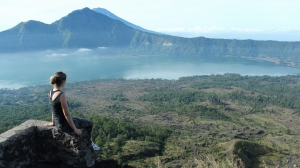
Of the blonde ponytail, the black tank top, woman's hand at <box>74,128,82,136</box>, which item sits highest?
the blonde ponytail

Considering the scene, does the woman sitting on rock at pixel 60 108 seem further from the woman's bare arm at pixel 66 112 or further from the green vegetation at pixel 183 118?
the green vegetation at pixel 183 118

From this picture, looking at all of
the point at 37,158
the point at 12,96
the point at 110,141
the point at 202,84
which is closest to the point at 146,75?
the point at 202,84

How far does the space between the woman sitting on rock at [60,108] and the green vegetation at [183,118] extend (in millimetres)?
2171

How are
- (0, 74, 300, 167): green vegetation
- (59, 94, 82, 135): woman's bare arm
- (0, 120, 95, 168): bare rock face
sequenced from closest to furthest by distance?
(59, 94, 82, 135): woman's bare arm
(0, 120, 95, 168): bare rock face
(0, 74, 300, 167): green vegetation

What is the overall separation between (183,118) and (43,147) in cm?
5282

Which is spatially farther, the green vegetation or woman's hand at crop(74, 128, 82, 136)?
the green vegetation

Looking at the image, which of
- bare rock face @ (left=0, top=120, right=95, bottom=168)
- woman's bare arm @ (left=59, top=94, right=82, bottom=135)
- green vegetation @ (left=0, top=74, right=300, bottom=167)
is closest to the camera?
woman's bare arm @ (left=59, top=94, right=82, bottom=135)

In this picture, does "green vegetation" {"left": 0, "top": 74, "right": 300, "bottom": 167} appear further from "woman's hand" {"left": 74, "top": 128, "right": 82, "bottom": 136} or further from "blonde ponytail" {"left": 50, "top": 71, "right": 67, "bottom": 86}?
"blonde ponytail" {"left": 50, "top": 71, "right": 67, "bottom": 86}

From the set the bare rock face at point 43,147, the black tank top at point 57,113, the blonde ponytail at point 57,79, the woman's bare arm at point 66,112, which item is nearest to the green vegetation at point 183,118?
the bare rock face at point 43,147

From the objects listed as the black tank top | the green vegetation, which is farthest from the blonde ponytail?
the green vegetation

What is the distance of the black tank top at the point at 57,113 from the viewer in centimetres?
520

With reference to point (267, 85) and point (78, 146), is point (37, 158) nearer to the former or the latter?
point (78, 146)

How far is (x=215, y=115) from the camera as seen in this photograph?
59.9 meters

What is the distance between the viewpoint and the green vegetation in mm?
28203
